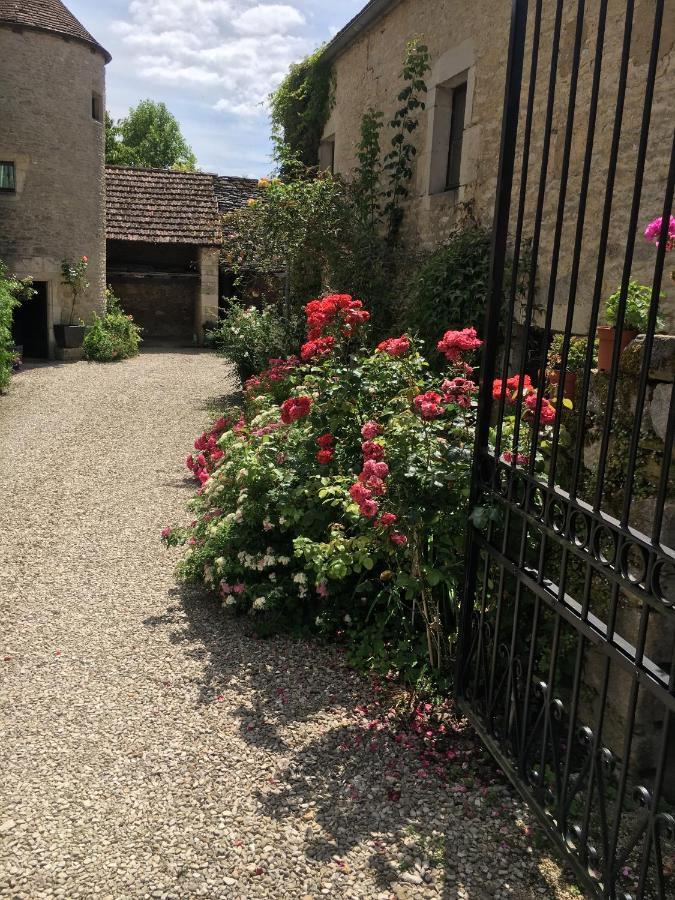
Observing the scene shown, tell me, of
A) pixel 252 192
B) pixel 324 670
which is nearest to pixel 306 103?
pixel 252 192

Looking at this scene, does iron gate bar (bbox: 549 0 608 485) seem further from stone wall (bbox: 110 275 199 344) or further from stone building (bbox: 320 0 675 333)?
stone wall (bbox: 110 275 199 344)

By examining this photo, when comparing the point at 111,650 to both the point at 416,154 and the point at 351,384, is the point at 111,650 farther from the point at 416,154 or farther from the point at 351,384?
the point at 416,154

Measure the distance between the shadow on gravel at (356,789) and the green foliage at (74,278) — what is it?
1370 cm

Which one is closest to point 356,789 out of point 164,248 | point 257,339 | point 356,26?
point 257,339

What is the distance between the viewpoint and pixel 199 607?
4723 mm

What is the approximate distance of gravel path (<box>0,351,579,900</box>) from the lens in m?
2.55

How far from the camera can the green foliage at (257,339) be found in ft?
36.1

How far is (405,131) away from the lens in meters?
9.48

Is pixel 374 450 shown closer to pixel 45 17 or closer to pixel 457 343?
pixel 457 343

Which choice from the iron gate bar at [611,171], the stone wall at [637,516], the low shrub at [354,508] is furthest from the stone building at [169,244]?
the iron gate bar at [611,171]

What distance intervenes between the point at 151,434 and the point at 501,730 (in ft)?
25.0

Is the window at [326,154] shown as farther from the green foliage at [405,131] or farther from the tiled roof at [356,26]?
the green foliage at [405,131]

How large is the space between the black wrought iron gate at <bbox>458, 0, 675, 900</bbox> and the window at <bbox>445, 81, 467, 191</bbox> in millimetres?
5194

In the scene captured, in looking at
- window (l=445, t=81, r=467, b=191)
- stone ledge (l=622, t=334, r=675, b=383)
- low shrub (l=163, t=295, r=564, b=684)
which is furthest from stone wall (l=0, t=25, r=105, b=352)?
stone ledge (l=622, t=334, r=675, b=383)
